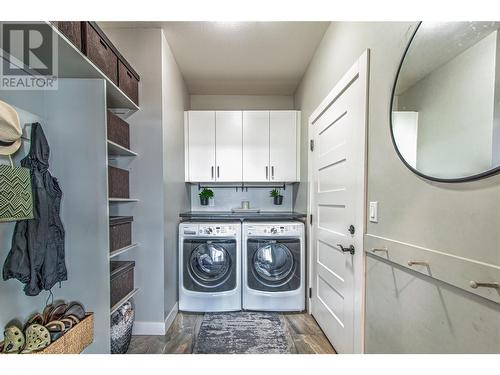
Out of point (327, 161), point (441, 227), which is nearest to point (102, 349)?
point (441, 227)

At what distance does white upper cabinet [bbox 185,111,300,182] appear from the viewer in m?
2.92

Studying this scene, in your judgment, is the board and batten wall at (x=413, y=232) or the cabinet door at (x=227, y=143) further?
the cabinet door at (x=227, y=143)

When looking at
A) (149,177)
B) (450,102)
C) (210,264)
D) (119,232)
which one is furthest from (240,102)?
(450,102)

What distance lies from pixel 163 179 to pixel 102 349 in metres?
1.23

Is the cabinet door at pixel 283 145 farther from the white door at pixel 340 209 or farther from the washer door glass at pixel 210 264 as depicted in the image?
the washer door glass at pixel 210 264

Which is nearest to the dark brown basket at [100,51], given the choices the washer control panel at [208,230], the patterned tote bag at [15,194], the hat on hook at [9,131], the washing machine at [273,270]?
the hat on hook at [9,131]

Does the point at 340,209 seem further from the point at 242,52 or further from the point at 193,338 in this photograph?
the point at 242,52

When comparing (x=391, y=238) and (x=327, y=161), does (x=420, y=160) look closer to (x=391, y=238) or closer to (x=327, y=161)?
(x=391, y=238)

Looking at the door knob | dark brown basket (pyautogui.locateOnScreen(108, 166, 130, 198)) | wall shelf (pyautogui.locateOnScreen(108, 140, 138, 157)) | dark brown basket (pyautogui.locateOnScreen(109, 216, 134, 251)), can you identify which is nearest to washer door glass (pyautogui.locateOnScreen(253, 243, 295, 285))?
the door knob

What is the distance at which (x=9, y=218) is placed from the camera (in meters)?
1.08

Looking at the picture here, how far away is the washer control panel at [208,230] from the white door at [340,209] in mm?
849

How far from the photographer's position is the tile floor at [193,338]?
5.98 feet

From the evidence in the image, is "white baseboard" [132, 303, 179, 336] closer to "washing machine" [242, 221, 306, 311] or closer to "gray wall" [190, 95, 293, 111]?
"washing machine" [242, 221, 306, 311]

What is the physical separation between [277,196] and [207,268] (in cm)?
134
